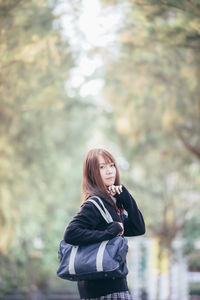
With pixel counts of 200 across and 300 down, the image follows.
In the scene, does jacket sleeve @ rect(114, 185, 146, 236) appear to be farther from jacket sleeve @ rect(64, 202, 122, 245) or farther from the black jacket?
jacket sleeve @ rect(64, 202, 122, 245)

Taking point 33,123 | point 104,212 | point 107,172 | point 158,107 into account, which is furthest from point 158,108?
point 104,212

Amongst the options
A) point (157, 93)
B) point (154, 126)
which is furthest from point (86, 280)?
point (154, 126)

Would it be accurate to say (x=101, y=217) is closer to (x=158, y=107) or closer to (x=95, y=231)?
(x=95, y=231)

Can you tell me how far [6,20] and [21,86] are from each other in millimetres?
1415

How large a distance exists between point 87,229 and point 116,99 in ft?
26.3

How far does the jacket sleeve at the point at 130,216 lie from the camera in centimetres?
266

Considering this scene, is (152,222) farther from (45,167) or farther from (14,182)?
(14,182)

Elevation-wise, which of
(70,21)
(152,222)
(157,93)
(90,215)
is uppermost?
(70,21)

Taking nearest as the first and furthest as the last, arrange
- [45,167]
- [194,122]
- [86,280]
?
[86,280] → [194,122] → [45,167]

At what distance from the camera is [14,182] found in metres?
9.60

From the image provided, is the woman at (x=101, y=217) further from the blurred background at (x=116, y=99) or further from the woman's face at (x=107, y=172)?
the blurred background at (x=116, y=99)

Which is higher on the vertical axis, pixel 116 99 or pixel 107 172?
pixel 107 172

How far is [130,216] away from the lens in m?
2.72

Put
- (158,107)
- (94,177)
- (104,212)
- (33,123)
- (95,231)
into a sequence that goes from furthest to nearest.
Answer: (33,123), (158,107), (94,177), (104,212), (95,231)
